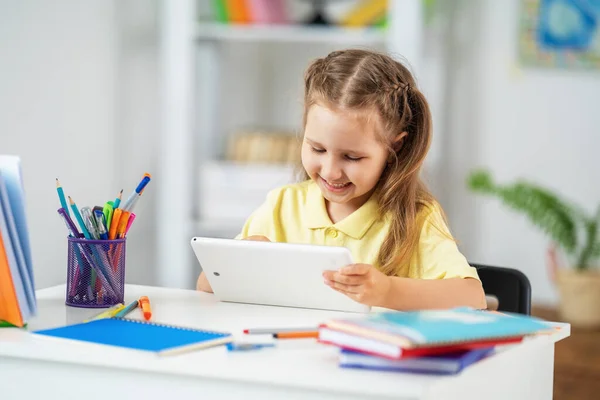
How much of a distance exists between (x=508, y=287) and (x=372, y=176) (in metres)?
0.35

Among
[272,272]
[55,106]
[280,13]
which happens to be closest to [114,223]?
[272,272]

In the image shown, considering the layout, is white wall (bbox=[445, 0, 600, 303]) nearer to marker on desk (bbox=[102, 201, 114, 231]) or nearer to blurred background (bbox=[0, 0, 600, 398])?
blurred background (bbox=[0, 0, 600, 398])

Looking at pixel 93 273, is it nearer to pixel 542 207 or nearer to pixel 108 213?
pixel 108 213

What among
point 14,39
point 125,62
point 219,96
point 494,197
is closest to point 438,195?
point 494,197

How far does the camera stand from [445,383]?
95 cm

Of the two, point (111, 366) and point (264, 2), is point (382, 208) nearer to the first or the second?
point (111, 366)

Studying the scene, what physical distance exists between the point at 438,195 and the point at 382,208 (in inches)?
87.6

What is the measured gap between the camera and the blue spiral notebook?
108cm

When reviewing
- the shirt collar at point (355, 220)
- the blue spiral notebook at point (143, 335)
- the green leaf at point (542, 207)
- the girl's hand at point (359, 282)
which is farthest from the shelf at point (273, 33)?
the blue spiral notebook at point (143, 335)

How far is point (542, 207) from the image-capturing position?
3.65 meters

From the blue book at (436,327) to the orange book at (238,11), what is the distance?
2.60 metres

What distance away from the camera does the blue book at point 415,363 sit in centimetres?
97

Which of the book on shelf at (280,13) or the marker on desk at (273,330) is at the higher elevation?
the book on shelf at (280,13)

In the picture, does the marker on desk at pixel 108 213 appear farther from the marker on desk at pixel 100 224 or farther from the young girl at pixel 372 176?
the young girl at pixel 372 176
